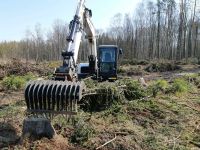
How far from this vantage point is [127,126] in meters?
9.30

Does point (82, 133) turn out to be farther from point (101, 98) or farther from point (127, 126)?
point (101, 98)

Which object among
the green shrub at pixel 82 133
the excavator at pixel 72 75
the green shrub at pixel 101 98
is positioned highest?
the excavator at pixel 72 75

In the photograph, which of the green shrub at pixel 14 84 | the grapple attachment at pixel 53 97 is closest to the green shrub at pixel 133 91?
the grapple attachment at pixel 53 97

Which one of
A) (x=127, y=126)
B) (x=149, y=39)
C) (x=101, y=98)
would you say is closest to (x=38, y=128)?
(x=127, y=126)

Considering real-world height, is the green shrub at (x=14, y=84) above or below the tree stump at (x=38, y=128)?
above

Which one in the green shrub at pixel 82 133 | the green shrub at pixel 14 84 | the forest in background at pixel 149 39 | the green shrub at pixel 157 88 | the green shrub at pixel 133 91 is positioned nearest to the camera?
the green shrub at pixel 82 133

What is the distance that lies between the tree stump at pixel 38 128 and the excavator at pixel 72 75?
0.21 metres

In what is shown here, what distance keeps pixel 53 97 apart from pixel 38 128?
2.65 feet

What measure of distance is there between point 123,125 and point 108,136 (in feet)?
3.17

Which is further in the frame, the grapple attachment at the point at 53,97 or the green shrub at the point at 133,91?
the green shrub at the point at 133,91

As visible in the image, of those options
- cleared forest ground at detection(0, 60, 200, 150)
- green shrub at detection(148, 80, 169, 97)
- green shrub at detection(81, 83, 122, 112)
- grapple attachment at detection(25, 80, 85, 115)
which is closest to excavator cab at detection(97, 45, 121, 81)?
green shrub at detection(148, 80, 169, 97)

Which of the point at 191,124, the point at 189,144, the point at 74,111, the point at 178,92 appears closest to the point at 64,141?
the point at 74,111

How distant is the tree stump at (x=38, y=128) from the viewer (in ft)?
26.6

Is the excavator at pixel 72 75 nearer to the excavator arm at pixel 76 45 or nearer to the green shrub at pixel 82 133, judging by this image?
the excavator arm at pixel 76 45
